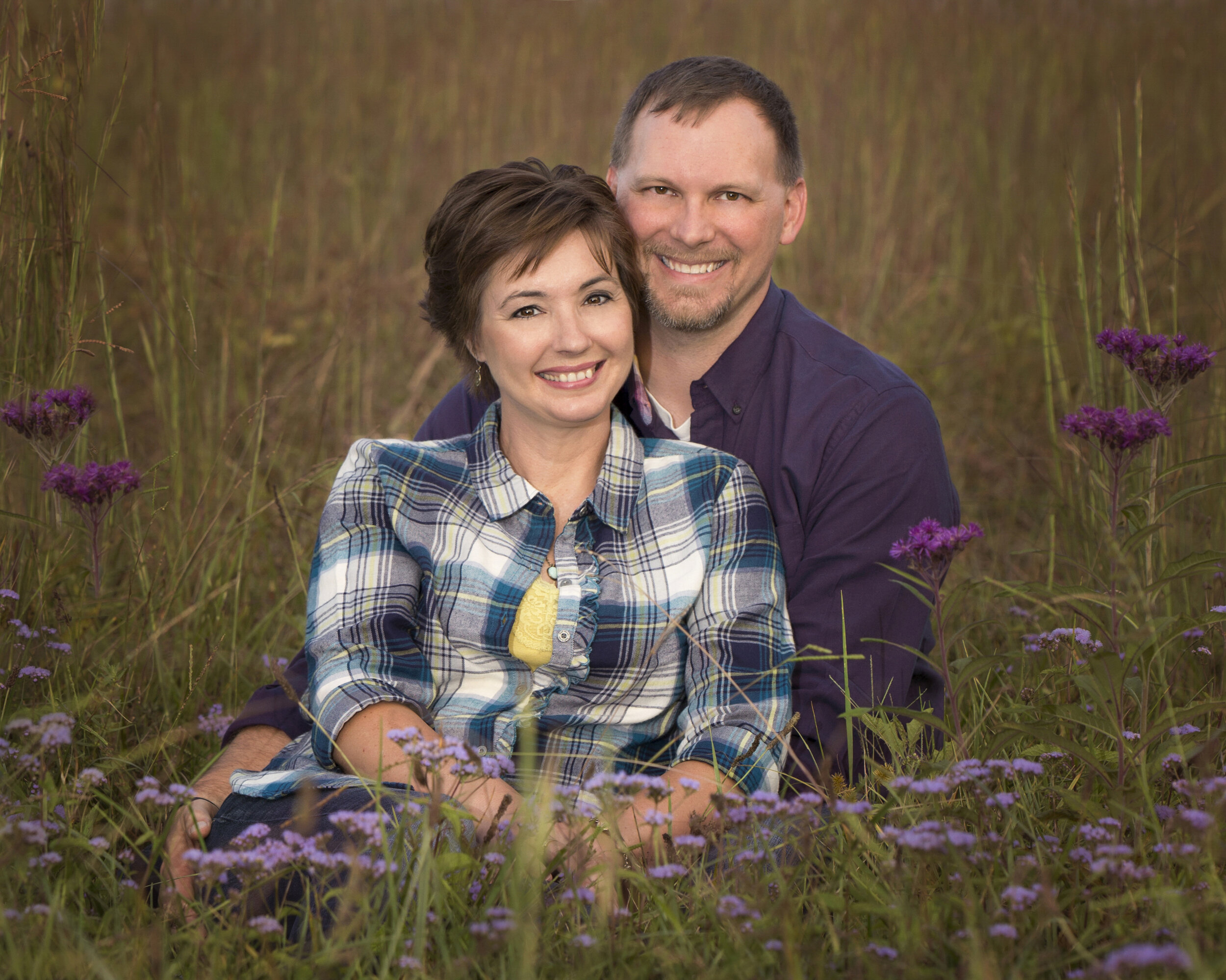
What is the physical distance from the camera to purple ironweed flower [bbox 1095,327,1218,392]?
1.86m

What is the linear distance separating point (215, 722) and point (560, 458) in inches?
38.3

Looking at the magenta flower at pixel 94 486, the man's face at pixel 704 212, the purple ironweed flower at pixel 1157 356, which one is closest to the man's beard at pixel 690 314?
the man's face at pixel 704 212

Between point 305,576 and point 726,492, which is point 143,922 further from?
point 305,576

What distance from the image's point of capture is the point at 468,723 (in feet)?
7.21

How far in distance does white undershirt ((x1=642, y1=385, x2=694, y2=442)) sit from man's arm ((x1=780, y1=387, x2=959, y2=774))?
17.7 inches

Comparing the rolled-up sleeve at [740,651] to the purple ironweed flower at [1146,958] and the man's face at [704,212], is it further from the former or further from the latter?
the purple ironweed flower at [1146,958]

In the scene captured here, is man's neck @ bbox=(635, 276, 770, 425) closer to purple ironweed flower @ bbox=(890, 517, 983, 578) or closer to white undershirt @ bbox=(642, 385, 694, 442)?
white undershirt @ bbox=(642, 385, 694, 442)

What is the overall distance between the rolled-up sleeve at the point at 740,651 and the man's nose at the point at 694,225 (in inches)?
28.0

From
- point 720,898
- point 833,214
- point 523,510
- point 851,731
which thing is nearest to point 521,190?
point 523,510

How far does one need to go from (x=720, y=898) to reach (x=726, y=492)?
40.0 inches

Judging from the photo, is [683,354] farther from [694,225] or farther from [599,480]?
[599,480]

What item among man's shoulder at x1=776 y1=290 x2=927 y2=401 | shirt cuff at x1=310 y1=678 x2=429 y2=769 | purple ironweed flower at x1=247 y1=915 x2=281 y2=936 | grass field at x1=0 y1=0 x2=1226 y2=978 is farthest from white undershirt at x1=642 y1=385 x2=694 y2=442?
purple ironweed flower at x1=247 y1=915 x2=281 y2=936

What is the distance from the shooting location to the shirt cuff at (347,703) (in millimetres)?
2059

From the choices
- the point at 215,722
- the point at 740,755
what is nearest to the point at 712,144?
the point at 740,755
